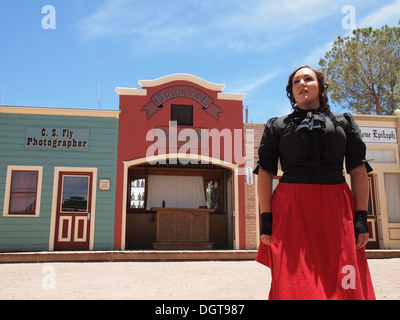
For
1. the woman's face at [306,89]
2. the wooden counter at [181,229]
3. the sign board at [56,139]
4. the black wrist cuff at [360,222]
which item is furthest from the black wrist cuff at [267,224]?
the sign board at [56,139]

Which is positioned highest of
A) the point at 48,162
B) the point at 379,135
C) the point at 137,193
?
the point at 379,135

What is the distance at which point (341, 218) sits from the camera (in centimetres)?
209

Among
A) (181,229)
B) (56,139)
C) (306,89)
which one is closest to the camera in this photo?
(306,89)

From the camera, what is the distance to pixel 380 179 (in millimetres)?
12391

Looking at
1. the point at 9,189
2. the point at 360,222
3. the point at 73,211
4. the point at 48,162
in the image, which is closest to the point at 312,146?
the point at 360,222

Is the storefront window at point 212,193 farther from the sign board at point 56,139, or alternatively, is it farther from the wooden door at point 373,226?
the wooden door at point 373,226

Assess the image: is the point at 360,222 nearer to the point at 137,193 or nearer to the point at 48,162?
the point at 48,162

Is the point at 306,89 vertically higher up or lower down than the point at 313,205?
higher up

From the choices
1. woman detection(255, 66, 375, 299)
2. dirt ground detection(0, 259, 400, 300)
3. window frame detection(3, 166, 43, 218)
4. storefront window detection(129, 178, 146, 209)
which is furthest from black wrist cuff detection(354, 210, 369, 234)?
storefront window detection(129, 178, 146, 209)

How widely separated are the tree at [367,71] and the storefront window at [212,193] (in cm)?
1093

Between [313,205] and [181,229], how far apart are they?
1003 cm

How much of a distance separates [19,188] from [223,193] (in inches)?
266

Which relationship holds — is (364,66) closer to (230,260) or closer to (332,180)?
(230,260)

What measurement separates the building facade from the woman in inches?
365
